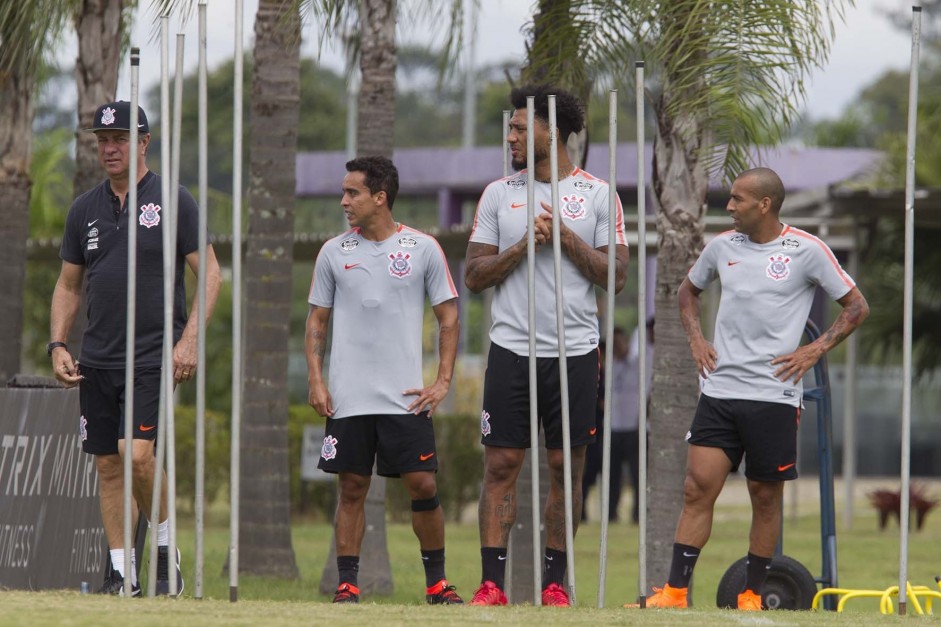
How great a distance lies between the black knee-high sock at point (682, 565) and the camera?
6699mm

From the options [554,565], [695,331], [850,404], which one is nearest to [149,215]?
[554,565]

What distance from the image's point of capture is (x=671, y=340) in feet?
29.9

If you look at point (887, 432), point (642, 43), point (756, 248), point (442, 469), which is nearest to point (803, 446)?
point (887, 432)

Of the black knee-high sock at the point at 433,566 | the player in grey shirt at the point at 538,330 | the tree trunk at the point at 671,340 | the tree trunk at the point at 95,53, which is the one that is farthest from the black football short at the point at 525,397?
the tree trunk at the point at 95,53

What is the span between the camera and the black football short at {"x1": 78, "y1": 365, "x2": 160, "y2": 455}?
21.9 ft

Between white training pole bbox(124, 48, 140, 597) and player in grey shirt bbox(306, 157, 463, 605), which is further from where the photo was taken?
player in grey shirt bbox(306, 157, 463, 605)

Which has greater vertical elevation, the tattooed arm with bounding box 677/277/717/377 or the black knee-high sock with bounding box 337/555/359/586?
the tattooed arm with bounding box 677/277/717/377

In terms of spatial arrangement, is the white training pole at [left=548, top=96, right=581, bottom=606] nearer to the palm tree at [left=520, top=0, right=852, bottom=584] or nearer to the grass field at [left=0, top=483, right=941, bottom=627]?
the grass field at [left=0, top=483, right=941, bottom=627]

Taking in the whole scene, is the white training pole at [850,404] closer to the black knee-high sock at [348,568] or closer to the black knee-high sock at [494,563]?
the black knee-high sock at [494,563]

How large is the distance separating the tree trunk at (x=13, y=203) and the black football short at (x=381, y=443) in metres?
6.04

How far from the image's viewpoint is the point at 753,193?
6.68 metres

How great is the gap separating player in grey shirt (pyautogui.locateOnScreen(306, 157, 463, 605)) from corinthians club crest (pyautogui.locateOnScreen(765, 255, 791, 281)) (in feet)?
4.35

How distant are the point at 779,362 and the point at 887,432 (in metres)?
22.9

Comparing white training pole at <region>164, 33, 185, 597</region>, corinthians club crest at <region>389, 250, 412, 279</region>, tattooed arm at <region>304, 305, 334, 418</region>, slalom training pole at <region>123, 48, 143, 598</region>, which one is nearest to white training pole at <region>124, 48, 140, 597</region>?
slalom training pole at <region>123, 48, 143, 598</region>
